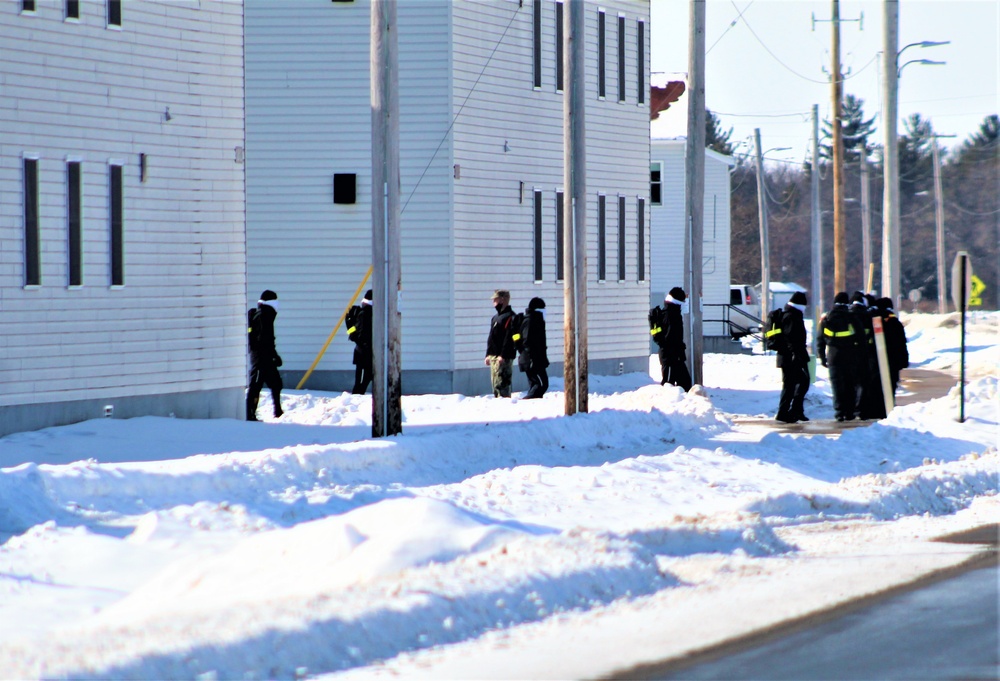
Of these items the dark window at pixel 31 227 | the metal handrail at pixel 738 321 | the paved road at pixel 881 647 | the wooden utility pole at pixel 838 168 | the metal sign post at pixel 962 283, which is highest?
the wooden utility pole at pixel 838 168

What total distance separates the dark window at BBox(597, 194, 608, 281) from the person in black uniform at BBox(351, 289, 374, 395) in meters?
7.10

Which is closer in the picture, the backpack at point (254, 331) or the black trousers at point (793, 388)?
the backpack at point (254, 331)

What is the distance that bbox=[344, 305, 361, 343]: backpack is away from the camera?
70.6ft

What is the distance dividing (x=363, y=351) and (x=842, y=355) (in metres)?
7.50

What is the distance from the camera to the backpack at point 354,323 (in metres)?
21.5

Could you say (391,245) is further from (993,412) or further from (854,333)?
(993,412)

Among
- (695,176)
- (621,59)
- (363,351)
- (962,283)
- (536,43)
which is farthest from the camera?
(621,59)

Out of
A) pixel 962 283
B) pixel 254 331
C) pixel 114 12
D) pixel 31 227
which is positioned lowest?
pixel 254 331

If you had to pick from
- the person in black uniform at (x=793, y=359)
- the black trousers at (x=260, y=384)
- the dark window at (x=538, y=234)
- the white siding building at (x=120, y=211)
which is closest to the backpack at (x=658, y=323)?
the person in black uniform at (x=793, y=359)

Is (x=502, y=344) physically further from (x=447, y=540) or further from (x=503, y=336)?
(x=447, y=540)

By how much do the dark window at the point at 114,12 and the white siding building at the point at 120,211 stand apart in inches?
0.8

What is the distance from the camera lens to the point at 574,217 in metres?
18.0

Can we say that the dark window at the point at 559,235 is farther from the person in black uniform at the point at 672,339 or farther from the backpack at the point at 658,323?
the person in black uniform at the point at 672,339

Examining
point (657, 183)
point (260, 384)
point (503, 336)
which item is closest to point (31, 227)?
point (260, 384)
